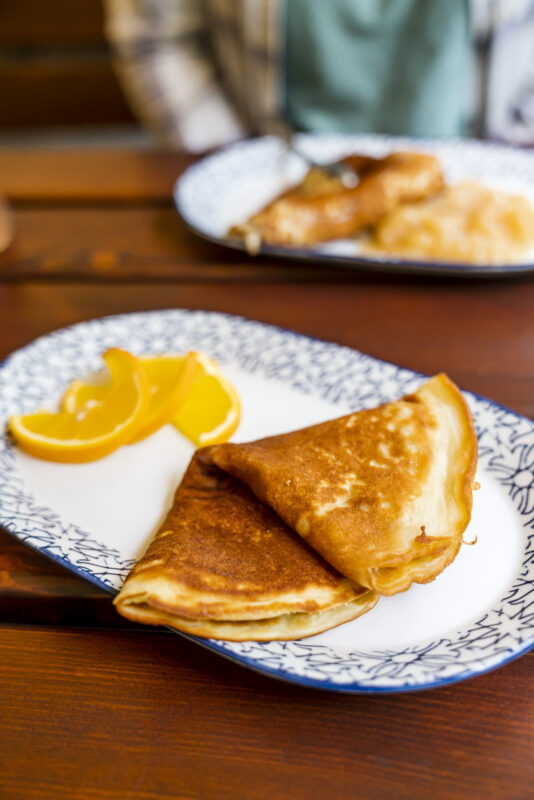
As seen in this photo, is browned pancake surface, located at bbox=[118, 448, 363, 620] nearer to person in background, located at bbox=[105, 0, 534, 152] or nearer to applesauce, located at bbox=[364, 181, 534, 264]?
applesauce, located at bbox=[364, 181, 534, 264]

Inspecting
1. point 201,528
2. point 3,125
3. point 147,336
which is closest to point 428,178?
point 147,336

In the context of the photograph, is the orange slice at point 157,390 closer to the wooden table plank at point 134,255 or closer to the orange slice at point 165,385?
the orange slice at point 165,385

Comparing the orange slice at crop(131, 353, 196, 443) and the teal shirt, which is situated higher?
the teal shirt

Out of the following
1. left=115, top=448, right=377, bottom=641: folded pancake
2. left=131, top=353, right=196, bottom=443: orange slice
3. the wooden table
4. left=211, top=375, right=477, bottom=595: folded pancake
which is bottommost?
the wooden table

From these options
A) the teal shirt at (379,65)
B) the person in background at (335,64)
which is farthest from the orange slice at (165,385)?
the teal shirt at (379,65)

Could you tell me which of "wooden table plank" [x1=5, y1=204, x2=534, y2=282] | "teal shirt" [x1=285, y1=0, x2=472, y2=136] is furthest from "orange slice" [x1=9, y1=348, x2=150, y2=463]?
"teal shirt" [x1=285, y1=0, x2=472, y2=136]

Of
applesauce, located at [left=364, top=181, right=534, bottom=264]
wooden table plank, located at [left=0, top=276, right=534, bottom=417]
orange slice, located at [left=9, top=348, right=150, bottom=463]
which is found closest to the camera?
orange slice, located at [left=9, top=348, right=150, bottom=463]
